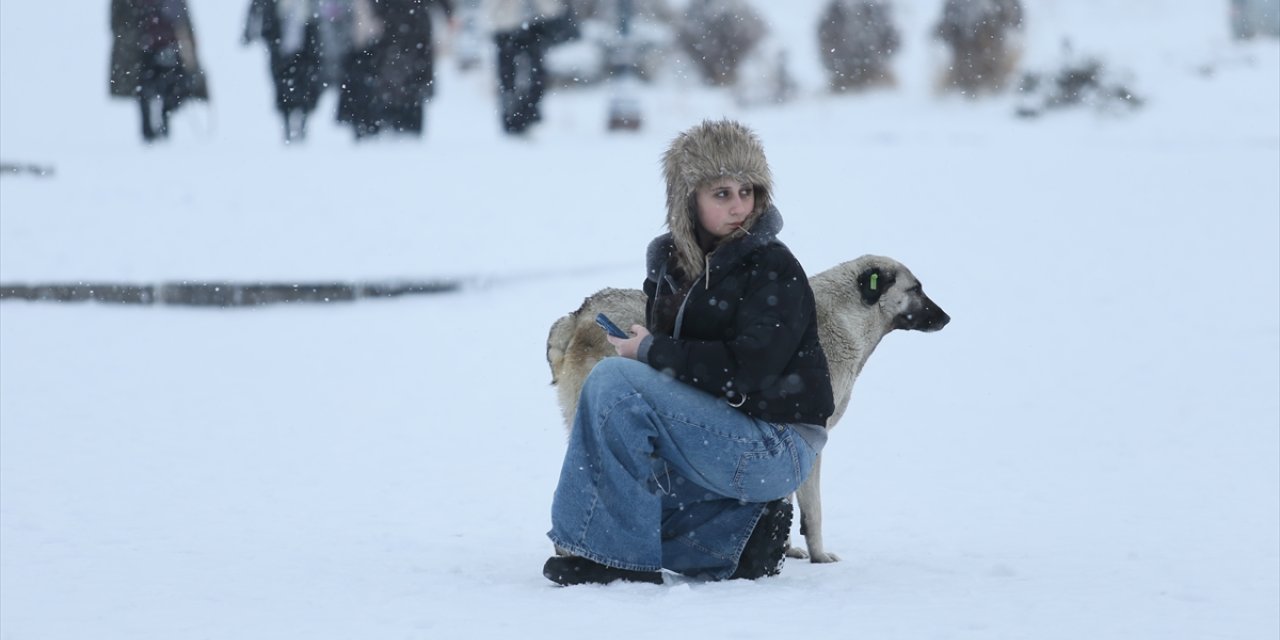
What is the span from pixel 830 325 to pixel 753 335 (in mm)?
790

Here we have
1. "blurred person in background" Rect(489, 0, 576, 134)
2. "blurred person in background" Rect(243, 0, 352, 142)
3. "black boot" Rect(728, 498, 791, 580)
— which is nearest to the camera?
"black boot" Rect(728, 498, 791, 580)

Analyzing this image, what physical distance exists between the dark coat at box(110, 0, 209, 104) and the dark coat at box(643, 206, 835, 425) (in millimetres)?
14727

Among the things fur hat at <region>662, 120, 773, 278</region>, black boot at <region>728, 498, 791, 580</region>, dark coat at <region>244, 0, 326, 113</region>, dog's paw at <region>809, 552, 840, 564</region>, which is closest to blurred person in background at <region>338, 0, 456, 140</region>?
dark coat at <region>244, 0, 326, 113</region>

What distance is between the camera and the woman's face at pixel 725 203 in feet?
15.4

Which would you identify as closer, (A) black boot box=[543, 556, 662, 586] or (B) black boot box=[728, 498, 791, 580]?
(A) black boot box=[543, 556, 662, 586]

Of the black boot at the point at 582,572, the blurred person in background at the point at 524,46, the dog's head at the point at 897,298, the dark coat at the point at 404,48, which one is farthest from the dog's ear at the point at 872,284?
the blurred person in background at the point at 524,46

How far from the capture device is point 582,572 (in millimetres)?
4707

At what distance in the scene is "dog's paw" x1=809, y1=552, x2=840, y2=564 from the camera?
536 centimetres

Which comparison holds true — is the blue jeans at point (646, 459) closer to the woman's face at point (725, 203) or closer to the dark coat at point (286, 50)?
the woman's face at point (725, 203)

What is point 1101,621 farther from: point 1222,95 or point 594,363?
point 1222,95

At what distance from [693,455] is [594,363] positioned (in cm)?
62

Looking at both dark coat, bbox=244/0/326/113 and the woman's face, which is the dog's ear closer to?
the woman's face

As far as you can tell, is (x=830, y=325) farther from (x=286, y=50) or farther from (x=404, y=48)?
(x=286, y=50)

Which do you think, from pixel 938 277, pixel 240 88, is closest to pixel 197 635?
pixel 938 277
